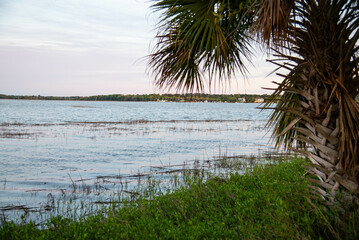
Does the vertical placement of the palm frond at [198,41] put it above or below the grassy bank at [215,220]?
above

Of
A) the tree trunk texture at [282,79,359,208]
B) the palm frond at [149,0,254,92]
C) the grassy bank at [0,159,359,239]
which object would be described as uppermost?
the palm frond at [149,0,254,92]

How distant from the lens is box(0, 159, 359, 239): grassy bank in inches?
154

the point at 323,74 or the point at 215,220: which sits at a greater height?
the point at 323,74

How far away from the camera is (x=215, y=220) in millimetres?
4816

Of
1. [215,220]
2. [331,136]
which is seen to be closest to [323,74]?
[331,136]

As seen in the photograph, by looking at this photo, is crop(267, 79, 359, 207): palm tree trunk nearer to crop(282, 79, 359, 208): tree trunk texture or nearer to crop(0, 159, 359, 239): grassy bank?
crop(282, 79, 359, 208): tree trunk texture

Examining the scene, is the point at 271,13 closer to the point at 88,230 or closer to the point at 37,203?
the point at 88,230

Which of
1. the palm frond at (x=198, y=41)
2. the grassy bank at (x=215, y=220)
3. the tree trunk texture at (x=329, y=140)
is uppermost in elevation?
the palm frond at (x=198, y=41)

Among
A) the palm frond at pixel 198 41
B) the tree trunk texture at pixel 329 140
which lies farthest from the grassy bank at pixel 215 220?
the palm frond at pixel 198 41

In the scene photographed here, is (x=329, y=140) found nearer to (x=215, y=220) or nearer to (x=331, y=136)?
(x=331, y=136)

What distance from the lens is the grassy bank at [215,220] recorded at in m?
3.90

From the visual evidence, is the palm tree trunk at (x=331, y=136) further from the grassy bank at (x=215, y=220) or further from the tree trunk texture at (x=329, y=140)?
the grassy bank at (x=215, y=220)

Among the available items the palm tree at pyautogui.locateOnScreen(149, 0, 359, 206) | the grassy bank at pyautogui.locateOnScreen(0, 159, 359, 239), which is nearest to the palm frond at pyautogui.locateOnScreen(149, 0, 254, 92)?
the palm tree at pyautogui.locateOnScreen(149, 0, 359, 206)

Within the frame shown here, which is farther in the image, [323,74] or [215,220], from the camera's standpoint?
[215,220]
